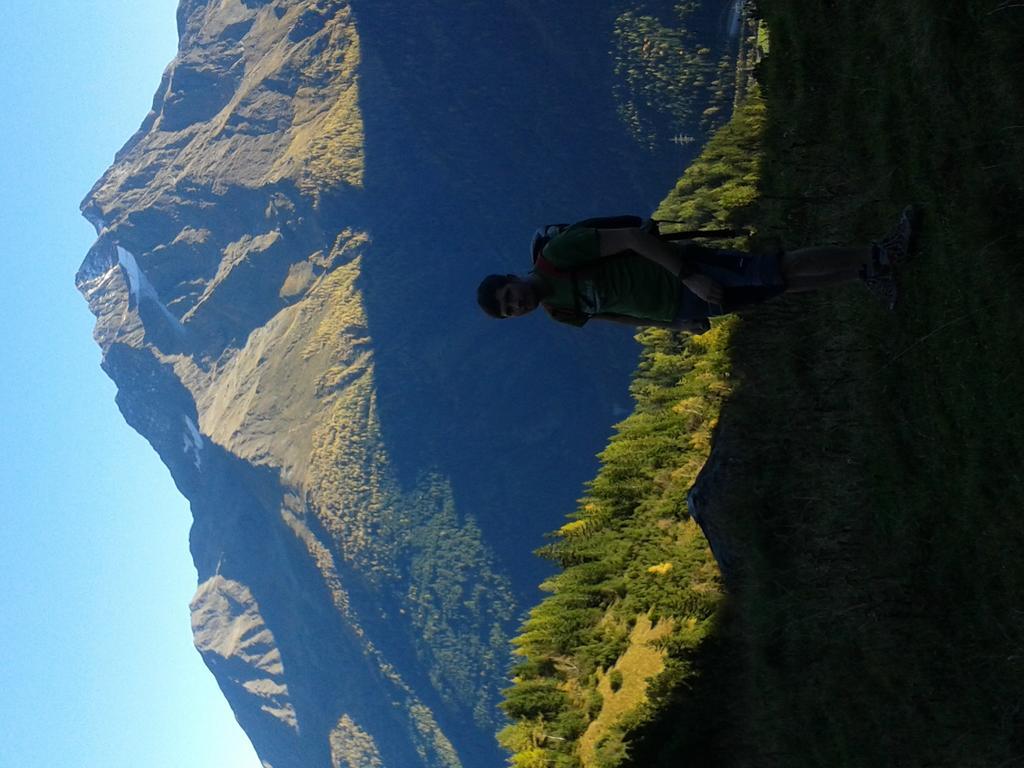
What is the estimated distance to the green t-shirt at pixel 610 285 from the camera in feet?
22.5

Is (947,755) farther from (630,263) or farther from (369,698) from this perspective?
(369,698)

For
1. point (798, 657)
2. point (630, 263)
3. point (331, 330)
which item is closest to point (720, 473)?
point (798, 657)

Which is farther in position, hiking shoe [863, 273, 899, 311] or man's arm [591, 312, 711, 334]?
man's arm [591, 312, 711, 334]

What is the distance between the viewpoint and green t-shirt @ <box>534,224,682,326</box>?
6.87 metres

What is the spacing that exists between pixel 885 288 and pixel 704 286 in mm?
1604

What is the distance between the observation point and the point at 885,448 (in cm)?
765

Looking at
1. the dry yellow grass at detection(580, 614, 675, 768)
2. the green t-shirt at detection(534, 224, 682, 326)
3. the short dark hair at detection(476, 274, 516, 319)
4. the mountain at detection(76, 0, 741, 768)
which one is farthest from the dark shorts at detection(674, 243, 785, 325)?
the mountain at detection(76, 0, 741, 768)

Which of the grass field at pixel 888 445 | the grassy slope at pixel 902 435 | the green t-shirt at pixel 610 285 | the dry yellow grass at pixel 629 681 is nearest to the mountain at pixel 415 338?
the dry yellow grass at pixel 629 681

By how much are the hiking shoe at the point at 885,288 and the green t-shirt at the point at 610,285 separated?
158 centimetres

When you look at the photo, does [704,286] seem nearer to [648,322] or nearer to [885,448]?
[648,322]

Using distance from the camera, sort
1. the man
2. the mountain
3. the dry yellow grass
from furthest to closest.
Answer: the mountain < the dry yellow grass < the man

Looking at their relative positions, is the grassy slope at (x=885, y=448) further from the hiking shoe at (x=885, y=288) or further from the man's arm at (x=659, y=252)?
the man's arm at (x=659, y=252)

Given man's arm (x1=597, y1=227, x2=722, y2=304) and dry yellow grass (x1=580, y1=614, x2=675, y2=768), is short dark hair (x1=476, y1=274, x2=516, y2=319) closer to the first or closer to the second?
man's arm (x1=597, y1=227, x2=722, y2=304)

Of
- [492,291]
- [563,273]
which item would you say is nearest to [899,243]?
[563,273]
